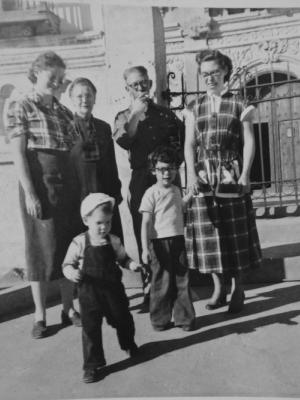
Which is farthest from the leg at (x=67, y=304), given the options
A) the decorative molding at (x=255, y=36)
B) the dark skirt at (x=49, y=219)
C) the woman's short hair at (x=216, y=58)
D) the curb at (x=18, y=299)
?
the decorative molding at (x=255, y=36)

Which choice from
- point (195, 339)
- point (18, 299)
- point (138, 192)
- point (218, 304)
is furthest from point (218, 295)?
point (18, 299)

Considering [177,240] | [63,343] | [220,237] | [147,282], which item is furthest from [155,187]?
[63,343]

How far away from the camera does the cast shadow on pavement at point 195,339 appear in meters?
2.12

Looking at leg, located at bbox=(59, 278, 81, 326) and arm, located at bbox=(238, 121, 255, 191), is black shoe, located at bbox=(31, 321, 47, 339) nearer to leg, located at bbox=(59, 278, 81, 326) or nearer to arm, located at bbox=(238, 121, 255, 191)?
leg, located at bbox=(59, 278, 81, 326)

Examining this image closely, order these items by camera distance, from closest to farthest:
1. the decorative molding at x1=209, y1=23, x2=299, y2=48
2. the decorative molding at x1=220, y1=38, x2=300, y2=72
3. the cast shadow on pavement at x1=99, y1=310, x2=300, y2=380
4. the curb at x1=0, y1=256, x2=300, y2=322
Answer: the cast shadow on pavement at x1=99, y1=310, x2=300, y2=380 → the curb at x1=0, y1=256, x2=300, y2=322 → the decorative molding at x1=209, y1=23, x2=299, y2=48 → the decorative molding at x1=220, y1=38, x2=300, y2=72

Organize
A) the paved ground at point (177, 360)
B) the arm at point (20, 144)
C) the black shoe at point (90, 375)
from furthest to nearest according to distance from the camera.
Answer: the arm at point (20, 144) → the black shoe at point (90, 375) → the paved ground at point (177, 360)

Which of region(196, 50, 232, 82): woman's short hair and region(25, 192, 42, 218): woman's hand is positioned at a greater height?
region(196, 50, 232, 82): woman's short hair

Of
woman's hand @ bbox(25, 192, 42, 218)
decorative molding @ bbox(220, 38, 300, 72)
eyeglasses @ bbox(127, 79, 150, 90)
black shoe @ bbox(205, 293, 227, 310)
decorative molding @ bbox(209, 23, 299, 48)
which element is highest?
decorative molding @ bbox(209, 23, 299, 48)

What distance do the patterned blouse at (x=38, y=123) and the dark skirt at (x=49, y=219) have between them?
0.05 metres

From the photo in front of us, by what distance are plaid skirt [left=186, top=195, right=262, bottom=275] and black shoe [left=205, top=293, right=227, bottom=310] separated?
0.62ft

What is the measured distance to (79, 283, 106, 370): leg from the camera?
2.04 m

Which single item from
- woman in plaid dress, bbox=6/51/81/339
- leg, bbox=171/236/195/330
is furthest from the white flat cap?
leg, bbox=171/236/195/330

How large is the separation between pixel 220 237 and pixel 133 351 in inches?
29.7

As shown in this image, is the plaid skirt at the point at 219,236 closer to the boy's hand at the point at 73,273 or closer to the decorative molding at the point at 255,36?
the boy's hand at the point at 73,273
